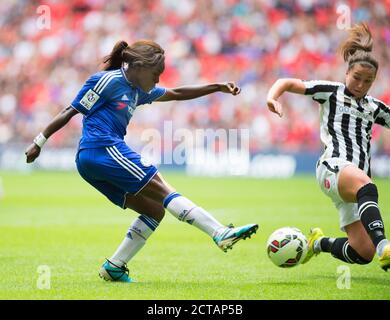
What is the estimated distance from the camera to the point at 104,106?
6.28 meters

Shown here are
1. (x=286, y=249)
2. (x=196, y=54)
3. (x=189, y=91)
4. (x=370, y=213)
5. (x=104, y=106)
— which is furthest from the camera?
(x=196, y=54)

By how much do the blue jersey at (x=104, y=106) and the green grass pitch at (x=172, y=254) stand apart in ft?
3.92

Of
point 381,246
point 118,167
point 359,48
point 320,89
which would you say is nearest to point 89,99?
point 118,167

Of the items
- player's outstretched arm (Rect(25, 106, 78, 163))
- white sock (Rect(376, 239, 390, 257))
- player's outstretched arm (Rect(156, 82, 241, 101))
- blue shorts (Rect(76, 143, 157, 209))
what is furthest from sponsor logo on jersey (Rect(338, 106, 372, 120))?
player's outstretched arm (Rect(25, 106, 78, 163))

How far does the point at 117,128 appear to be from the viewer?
249 inches

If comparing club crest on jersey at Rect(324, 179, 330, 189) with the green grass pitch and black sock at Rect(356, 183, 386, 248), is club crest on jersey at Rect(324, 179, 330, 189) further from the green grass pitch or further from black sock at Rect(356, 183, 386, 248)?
the green grass pitch

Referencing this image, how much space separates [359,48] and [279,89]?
929 mm

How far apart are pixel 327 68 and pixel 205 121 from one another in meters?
4.19

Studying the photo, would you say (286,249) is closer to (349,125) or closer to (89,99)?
(349,125)

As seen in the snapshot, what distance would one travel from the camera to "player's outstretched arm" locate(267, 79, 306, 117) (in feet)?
19.8

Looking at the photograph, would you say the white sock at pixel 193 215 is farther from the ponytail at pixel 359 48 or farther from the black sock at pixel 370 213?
the ponytail at pixel 359 48

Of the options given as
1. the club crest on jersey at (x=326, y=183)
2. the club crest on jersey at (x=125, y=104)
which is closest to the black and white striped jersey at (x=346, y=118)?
the club crest on jersey at (x=326, y=183)
